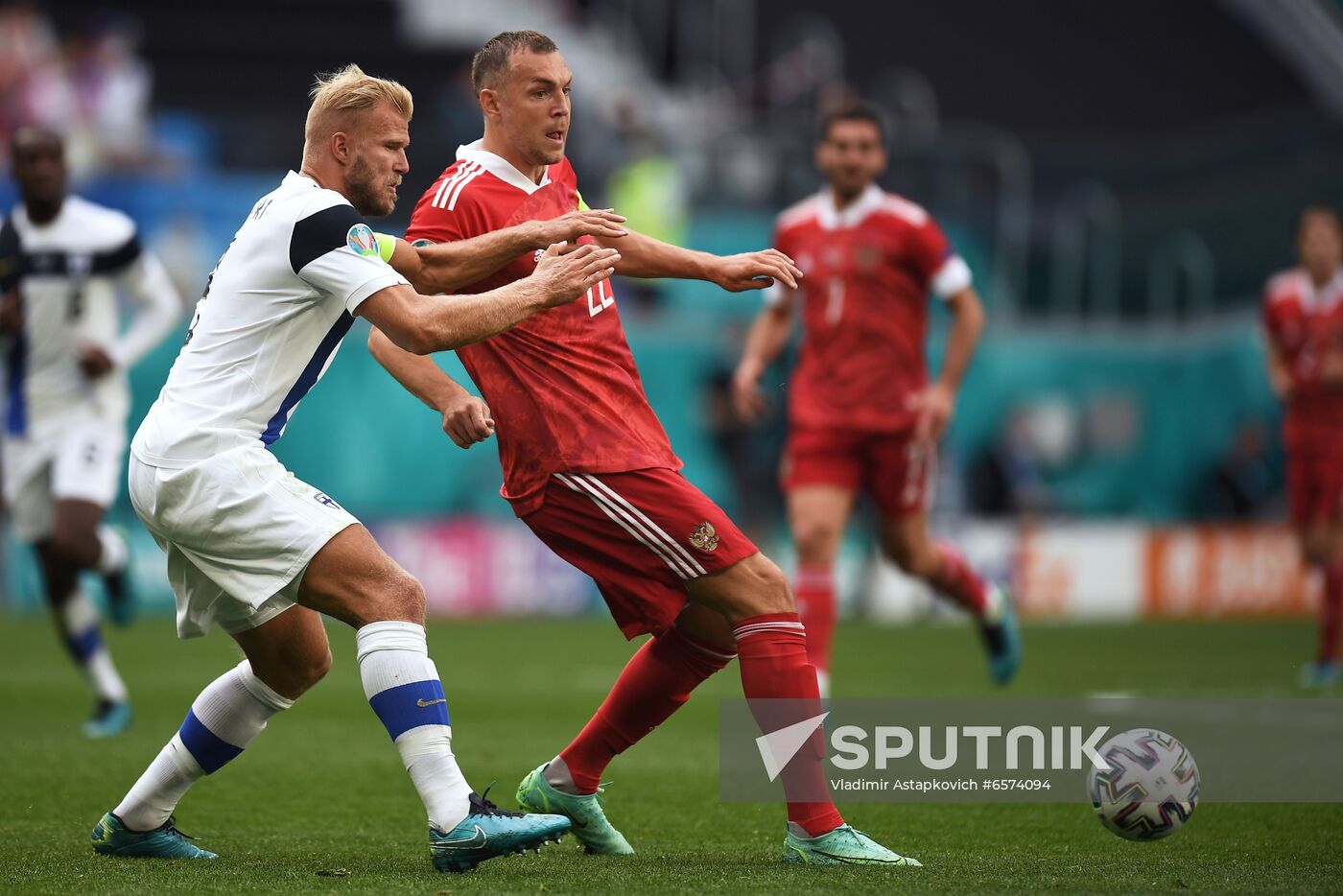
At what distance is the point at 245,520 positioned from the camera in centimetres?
471

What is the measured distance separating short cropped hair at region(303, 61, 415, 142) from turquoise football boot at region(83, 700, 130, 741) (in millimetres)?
4351

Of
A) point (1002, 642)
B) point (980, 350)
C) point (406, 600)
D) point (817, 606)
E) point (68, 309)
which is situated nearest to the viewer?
point (406, 600)

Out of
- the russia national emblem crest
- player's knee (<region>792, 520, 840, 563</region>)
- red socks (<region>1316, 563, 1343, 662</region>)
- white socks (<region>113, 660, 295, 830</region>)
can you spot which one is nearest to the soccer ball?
the russia national emblem crest

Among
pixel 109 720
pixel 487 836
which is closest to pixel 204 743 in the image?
pixel 487 836

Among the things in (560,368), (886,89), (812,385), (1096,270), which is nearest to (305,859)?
(560,368)

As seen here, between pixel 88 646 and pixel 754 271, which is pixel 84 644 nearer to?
pixel 88 646

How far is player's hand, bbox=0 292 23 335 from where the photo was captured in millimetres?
8539

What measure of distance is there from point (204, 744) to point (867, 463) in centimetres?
445

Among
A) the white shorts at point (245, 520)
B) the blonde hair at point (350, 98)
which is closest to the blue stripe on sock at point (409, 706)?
the white shorts at point (245, 520)

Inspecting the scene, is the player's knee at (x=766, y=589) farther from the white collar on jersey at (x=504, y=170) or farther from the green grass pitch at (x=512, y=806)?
the white collar on jersey at (x=504, y=170)

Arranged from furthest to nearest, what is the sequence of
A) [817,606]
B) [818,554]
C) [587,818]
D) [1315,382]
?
[1315,382]
[818,554]
[817,606]
[587,818]

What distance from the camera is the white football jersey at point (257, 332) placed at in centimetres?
469

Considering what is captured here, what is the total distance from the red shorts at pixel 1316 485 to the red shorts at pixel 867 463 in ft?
12.9

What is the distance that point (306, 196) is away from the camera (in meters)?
4.74
